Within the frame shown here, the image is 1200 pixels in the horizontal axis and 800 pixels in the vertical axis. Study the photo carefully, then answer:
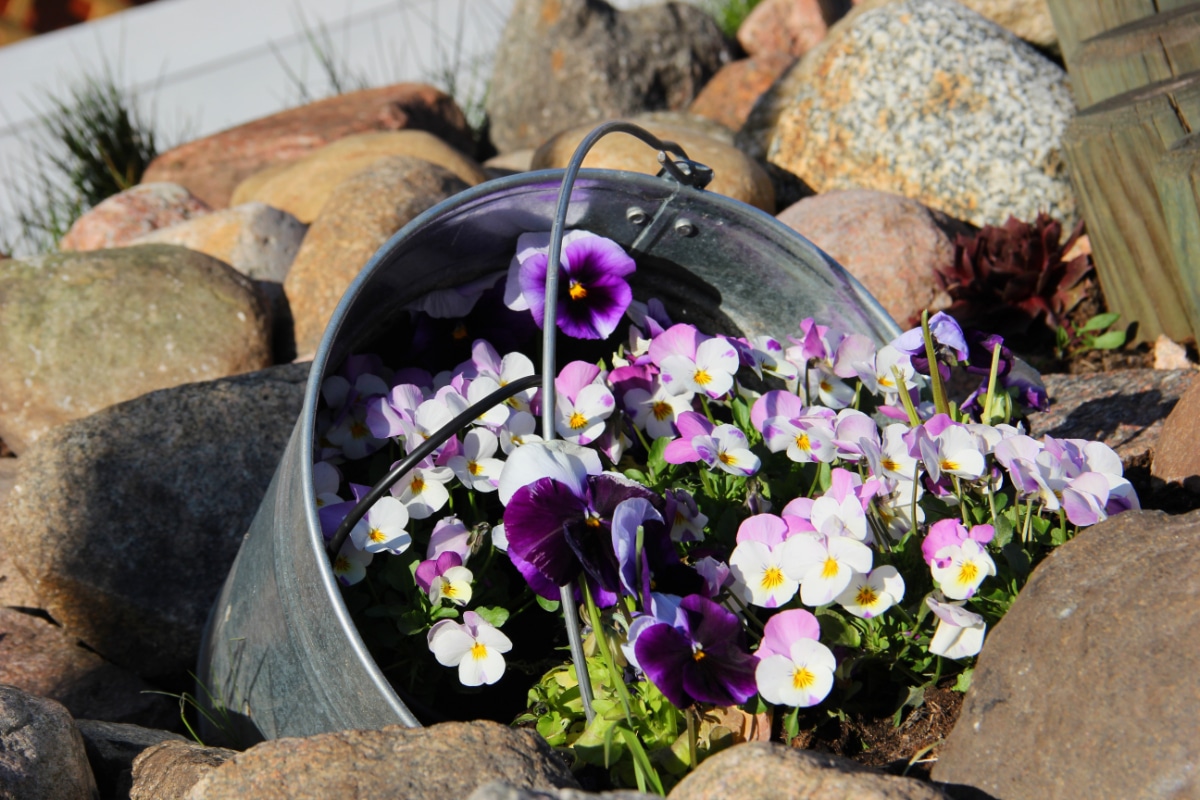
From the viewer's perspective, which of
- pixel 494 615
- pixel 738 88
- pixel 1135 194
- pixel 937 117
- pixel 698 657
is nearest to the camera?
pixel 698 657

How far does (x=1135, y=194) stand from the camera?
276 centimetres

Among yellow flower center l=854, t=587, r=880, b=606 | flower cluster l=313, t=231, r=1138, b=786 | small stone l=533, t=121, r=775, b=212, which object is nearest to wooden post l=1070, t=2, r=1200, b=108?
small stone l=533, t=121, r=775, b=212

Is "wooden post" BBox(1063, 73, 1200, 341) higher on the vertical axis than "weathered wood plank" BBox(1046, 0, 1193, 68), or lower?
lower

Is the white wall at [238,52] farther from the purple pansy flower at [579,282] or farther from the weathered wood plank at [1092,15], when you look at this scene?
the purple pansy flower at [579,282]

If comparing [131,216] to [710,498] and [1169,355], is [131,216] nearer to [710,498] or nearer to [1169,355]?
[710,498]

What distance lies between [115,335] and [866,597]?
104 inches

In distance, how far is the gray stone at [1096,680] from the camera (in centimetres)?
116

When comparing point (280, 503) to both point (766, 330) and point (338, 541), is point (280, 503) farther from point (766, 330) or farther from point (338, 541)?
point (766, 330)

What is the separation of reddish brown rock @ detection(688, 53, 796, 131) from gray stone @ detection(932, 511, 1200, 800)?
3.93 m

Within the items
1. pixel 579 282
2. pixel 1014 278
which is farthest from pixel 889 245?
pixel 579 282

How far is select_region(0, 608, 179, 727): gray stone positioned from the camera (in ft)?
7.73

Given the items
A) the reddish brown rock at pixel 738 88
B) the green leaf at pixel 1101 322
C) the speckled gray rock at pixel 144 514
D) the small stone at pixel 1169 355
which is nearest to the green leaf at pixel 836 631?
the speckled gray rock at pixel 144 514

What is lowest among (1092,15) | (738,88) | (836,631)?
(836,631)

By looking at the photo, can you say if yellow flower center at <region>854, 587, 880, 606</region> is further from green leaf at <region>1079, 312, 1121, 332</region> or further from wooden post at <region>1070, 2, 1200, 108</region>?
wooden post at <region>1070, 2, 1200, 108</region>
